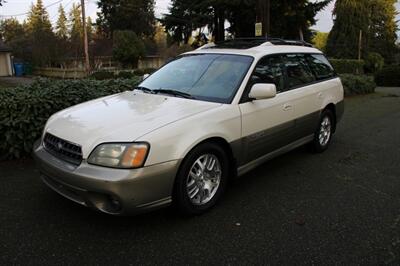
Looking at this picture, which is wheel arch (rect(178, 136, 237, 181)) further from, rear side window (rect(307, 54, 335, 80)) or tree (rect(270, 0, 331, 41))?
tree (rect(270, 0, 331, 41))

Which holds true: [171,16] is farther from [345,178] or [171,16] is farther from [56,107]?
[345,178]

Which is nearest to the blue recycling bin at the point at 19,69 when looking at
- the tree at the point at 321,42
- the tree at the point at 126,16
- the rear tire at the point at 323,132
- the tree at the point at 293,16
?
the tree at the point at 126,16

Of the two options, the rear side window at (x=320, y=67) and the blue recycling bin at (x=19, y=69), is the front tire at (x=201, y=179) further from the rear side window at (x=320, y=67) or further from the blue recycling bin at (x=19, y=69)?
the blue recycling bin at (x=19, y=69)

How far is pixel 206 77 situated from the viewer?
14.0ft

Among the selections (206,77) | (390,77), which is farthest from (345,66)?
(206,77)

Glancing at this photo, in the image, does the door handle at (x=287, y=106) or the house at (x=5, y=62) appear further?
the house at (x=5, y=62)

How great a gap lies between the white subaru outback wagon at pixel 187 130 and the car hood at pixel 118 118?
0.03 feet

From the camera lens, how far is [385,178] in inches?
184

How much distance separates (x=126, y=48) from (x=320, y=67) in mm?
35356

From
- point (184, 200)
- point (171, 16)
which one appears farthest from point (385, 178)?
point (171, 16)

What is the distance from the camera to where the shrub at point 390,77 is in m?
22.7

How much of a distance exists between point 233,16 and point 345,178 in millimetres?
15844

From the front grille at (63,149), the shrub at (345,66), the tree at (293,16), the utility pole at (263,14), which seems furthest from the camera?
the shrub at (345,66)

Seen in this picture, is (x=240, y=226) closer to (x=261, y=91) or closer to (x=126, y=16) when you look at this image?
(x=261, y=91)
